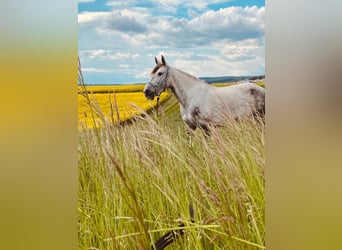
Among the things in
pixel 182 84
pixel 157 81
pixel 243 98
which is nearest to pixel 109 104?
pixel 157 81

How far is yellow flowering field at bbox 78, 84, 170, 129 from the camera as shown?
2182 mm

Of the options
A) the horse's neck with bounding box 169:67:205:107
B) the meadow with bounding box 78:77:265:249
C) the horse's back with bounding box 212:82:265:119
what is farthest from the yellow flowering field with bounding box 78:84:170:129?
the horse's back with bounding box 212:82:265:119

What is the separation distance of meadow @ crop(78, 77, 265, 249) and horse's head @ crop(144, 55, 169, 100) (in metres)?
0.05

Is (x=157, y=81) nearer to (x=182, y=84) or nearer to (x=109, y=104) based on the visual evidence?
(x=182, y=84)

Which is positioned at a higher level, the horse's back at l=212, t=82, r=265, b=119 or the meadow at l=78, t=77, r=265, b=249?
the horse's back at l=212, t=82, r=265, b=119

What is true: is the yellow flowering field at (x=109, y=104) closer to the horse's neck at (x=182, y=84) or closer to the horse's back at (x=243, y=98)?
the horse's neck at (x=182, y=84)

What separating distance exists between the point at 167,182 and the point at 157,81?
16.6 inches

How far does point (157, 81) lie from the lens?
2.15 m

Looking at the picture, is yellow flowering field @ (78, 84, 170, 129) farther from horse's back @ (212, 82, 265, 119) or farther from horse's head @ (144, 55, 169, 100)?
horse's back @ (212, 82, 265, 119)

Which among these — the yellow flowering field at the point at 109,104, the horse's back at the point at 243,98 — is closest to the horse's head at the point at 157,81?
the yellow flowering field at the point at 109,104

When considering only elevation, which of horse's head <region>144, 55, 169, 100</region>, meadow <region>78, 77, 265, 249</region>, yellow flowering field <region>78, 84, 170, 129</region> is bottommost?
meadow <region>78, 77, 265, 249</region>

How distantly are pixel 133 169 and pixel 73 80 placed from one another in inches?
18.2
